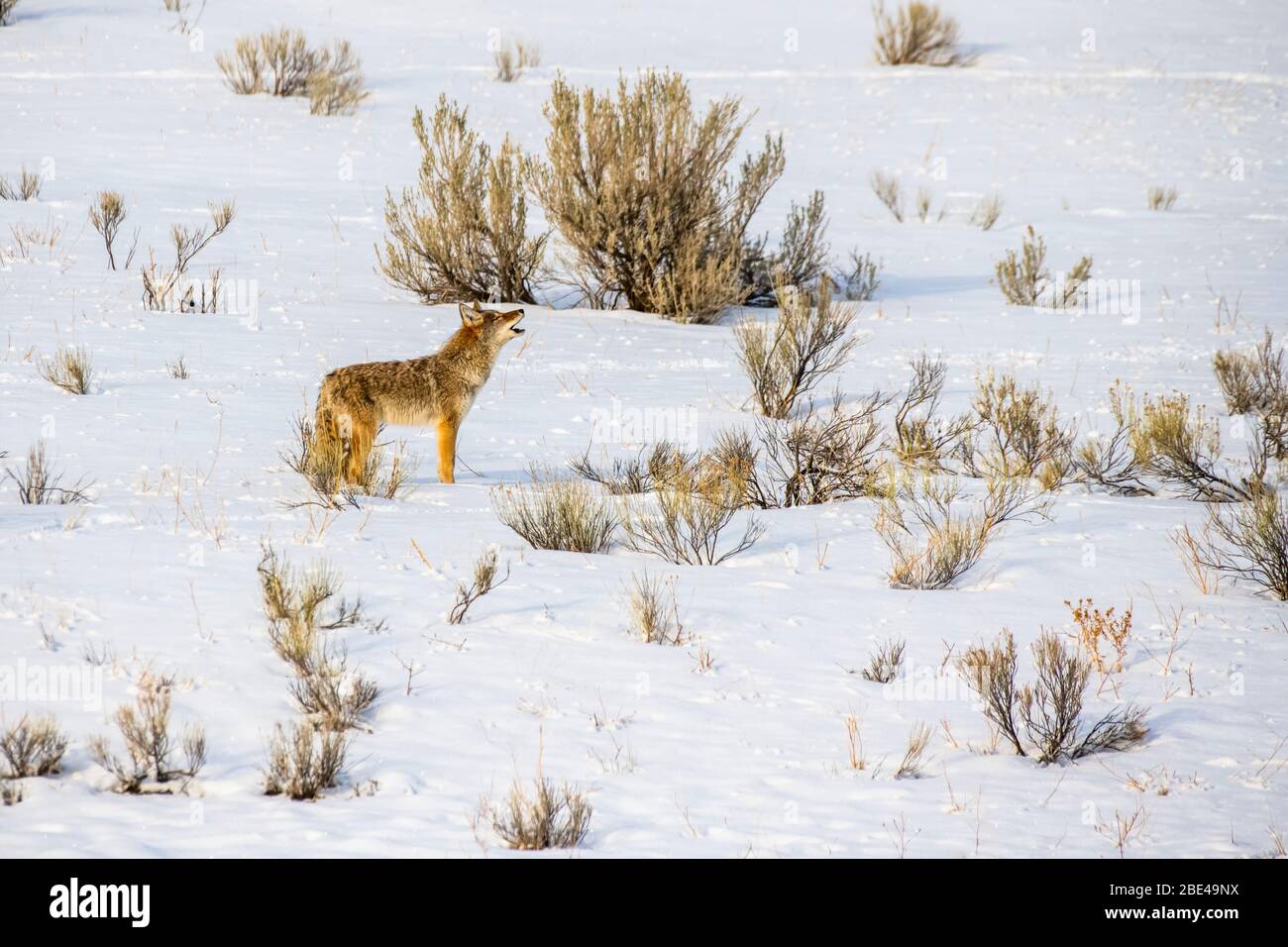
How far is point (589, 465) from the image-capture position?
27.4ft

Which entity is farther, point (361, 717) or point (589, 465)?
point (589, 465)

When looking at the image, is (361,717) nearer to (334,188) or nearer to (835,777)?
(835,777)

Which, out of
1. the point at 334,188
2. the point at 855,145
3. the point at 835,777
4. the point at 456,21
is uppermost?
the point at 456,21

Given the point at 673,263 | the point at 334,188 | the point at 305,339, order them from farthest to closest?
Result: the point at 334,188 → the point at 673,263 → the point at 305,339

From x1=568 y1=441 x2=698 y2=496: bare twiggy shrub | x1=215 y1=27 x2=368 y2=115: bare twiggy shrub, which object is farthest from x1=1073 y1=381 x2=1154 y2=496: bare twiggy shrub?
x1=215 y1=27 x2=368 y2=115: bare twiggy shrub

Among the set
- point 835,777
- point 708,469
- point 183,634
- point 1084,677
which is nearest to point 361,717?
point 183,634

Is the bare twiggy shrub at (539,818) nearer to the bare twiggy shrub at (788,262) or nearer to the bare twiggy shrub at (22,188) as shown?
the bare twiggy shrub at (788,262)

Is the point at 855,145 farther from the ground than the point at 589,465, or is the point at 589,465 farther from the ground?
the point at 855,145

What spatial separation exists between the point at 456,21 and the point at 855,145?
10.1 metres

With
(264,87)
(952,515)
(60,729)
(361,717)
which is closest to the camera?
(60,729)

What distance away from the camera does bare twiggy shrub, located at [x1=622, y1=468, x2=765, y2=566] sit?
6.73 m

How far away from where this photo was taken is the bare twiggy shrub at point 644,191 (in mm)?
13305

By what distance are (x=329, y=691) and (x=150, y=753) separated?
0.66 m

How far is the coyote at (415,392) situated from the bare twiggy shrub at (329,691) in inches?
96.4
